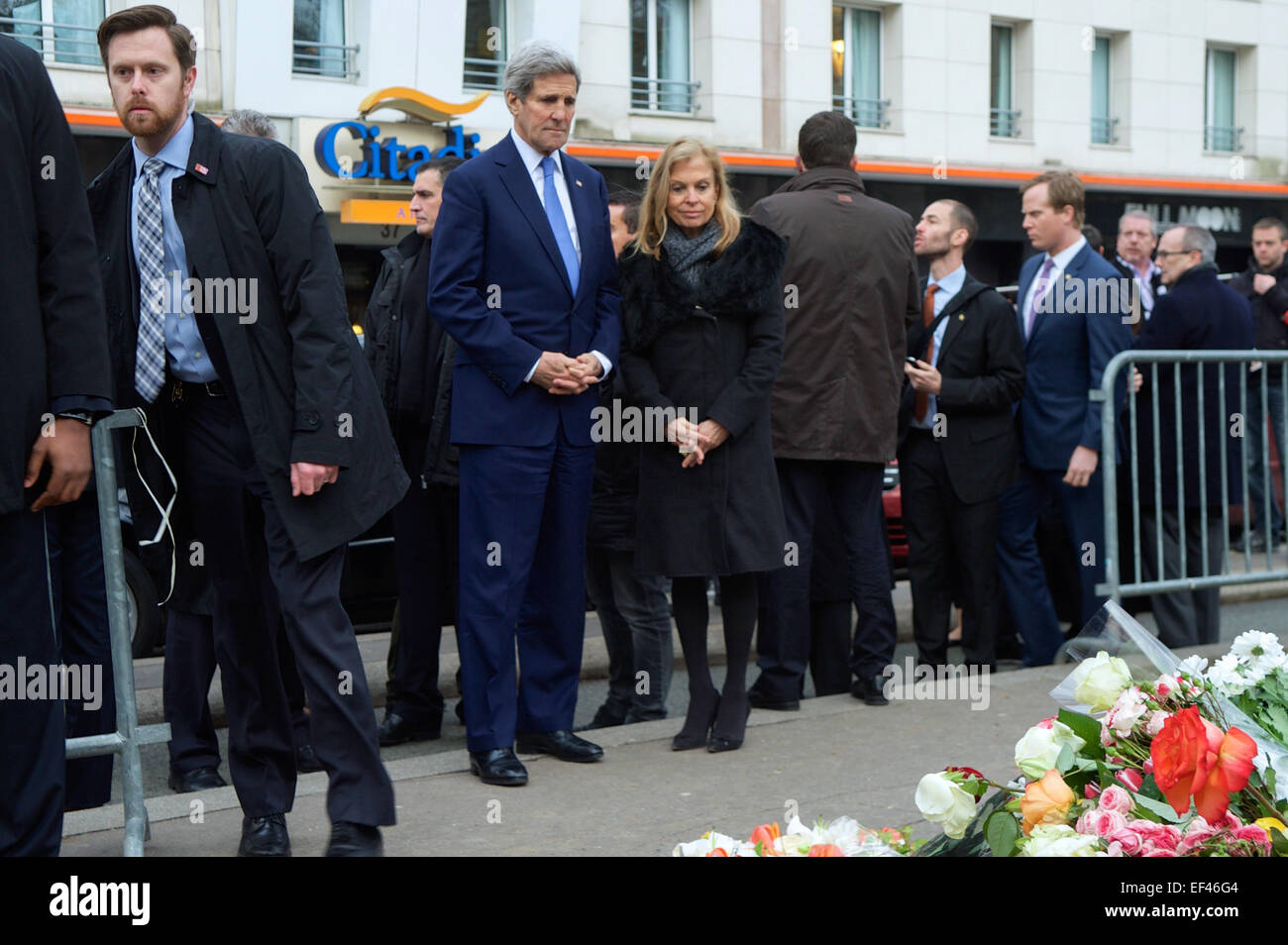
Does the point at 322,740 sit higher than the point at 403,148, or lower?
lower

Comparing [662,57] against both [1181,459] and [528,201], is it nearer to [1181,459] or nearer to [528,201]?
[1181,459]

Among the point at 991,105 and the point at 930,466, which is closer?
the point at 930,466

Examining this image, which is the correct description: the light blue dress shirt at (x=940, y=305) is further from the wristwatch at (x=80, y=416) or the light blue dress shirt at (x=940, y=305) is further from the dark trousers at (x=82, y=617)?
the wristwatch at (x=80, y=416)

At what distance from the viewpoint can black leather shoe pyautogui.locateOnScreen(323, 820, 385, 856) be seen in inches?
161

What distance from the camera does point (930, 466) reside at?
23.8 feet

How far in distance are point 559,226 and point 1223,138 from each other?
2327 centimetres

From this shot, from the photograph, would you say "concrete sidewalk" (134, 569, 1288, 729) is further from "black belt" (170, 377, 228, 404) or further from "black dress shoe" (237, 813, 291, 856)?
"black belt" (170, 377, 228, 404)

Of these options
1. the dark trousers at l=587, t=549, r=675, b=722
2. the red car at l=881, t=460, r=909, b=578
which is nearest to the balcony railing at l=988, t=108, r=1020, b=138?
the red car at l=881, t=460, r=909, b=578

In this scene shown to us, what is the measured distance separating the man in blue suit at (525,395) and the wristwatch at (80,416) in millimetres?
1791

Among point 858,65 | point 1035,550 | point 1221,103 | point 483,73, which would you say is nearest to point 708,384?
point 1035,550

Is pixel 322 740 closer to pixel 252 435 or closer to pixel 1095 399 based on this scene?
pixel 252 435

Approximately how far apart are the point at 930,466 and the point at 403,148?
12275 millimetres

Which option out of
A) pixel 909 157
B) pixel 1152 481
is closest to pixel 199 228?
pixel 1152 481

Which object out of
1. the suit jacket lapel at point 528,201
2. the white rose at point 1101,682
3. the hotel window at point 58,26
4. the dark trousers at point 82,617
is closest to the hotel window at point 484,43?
the hotel window at point 58,26
